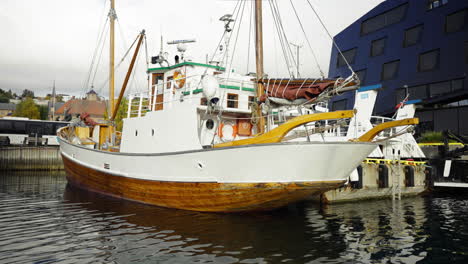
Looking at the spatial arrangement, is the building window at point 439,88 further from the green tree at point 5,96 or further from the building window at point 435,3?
the green tree at point 5,96

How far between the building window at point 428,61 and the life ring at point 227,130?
59.6 feet

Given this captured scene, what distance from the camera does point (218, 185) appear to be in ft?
29.3

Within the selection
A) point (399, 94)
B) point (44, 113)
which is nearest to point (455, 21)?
point (399, 94)

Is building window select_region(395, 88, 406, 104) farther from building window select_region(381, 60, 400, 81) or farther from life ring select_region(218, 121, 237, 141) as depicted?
life ring select_region(218, 121, 237, 141)

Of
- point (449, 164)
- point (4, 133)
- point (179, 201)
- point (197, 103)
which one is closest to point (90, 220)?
point (179, 201)

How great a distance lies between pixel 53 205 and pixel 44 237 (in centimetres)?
481

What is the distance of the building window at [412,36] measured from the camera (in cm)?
2403

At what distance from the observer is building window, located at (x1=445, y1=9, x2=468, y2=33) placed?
846 inches

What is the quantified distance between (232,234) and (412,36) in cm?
2320

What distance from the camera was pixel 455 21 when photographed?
72.0 ft

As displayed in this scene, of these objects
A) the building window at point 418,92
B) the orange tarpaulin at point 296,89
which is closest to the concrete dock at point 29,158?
the orange tarpaulin at point 296,89

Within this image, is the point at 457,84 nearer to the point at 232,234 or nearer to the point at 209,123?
the point at 209,123

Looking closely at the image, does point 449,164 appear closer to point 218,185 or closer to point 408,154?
point 408,154

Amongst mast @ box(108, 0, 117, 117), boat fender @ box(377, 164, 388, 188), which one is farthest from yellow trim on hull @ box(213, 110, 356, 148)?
mast @ box(108, 0, 117, 117)
